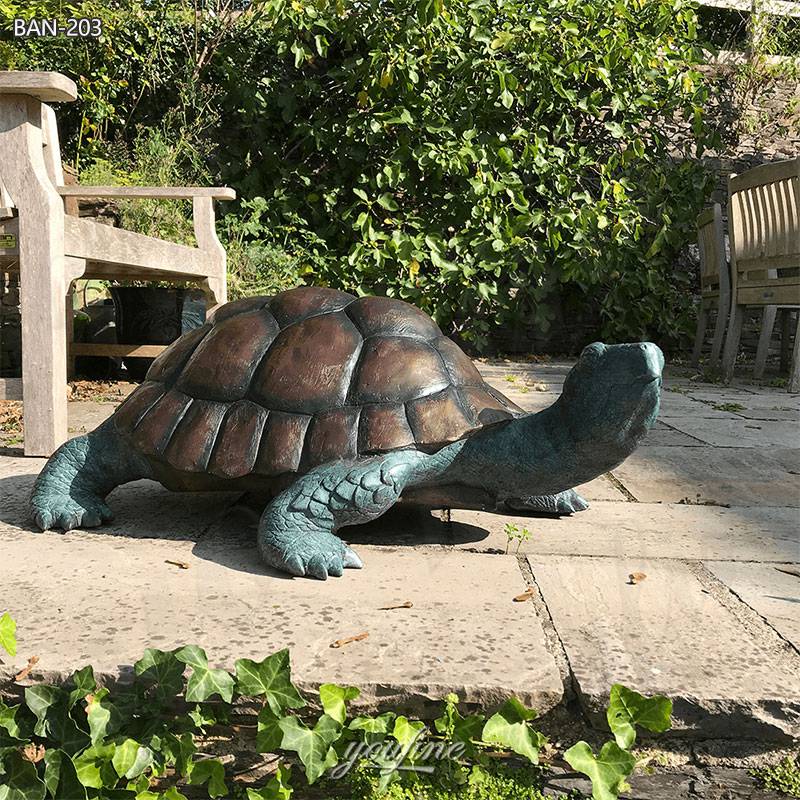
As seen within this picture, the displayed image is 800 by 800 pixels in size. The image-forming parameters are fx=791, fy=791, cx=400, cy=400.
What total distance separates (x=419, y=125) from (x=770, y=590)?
604cm

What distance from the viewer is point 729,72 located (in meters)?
8.90

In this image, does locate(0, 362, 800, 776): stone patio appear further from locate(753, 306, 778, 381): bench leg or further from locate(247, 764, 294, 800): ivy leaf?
locate(753, 306, 778, 381): bench leg

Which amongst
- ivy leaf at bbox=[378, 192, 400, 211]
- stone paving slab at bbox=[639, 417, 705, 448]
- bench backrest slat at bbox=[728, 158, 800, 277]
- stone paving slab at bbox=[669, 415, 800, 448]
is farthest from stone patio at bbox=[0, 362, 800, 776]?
ivy leaf at bbox=[378, 192, 400, 211]

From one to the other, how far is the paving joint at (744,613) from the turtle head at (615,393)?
395 mm

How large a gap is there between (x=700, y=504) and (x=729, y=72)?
25.7ft

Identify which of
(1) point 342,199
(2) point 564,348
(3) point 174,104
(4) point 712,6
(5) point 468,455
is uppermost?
(4) point 712,6

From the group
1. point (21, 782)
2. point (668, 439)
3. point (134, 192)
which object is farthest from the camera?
point (134, 192)

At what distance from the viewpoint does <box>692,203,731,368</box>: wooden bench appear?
703 centimetres

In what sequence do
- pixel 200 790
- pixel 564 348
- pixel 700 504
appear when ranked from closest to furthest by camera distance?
pixel 200 790
pixel 700 504
pixel 564 348

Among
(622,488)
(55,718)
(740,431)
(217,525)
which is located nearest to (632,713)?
(55,718)

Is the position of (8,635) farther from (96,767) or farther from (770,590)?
(770,590)

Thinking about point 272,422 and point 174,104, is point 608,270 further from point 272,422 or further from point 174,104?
point 272,422

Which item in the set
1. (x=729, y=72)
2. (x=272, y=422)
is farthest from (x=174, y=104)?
(x=272, y=422)

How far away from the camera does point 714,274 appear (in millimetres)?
7227
